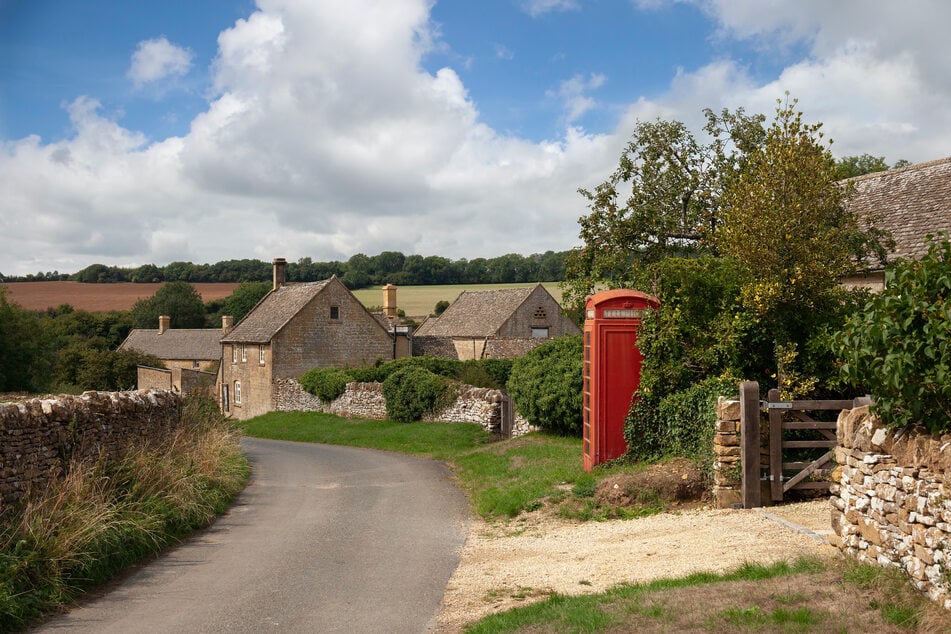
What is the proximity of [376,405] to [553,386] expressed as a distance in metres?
15.7

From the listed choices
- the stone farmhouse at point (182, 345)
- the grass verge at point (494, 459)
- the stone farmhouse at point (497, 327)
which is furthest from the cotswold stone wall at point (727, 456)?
the stone farmhouse at point (182, 345)

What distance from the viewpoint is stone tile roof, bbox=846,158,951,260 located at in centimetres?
1912

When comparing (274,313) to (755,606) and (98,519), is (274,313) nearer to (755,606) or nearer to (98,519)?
(98,519)

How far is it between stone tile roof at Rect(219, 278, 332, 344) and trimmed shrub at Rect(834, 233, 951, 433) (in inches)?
1655

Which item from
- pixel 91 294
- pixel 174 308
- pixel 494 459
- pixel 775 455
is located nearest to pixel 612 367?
pixel 775 455

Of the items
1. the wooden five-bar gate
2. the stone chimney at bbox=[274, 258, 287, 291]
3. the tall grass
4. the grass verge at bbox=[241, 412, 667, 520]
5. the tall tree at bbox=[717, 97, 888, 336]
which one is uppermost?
the stone chimney at bbox=[274, 258, 287, 291]

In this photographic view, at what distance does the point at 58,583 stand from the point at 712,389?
9.88 m

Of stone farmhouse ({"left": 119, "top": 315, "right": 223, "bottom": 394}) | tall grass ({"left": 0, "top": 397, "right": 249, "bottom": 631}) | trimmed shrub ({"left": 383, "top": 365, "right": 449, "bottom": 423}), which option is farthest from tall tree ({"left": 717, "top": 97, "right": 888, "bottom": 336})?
stone farmhouse ({"left": 119, "top": 315, "right": 223, "bottom": 394})

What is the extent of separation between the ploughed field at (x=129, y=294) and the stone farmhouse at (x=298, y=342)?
3056 centimetres

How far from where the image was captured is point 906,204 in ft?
69.4

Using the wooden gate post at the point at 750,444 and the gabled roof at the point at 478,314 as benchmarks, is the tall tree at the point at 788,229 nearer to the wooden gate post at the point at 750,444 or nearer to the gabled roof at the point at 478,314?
the wooden gate post at the point at 750,444

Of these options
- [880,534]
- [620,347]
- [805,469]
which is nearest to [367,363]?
[620,347]

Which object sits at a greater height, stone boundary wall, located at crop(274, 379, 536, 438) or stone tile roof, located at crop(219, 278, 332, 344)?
stone tile roof, located at crop(219, 278, 332, 344)

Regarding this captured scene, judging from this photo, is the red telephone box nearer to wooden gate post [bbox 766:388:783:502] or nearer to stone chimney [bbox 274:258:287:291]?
wooden gate post [bbox 766:388:783:502]
